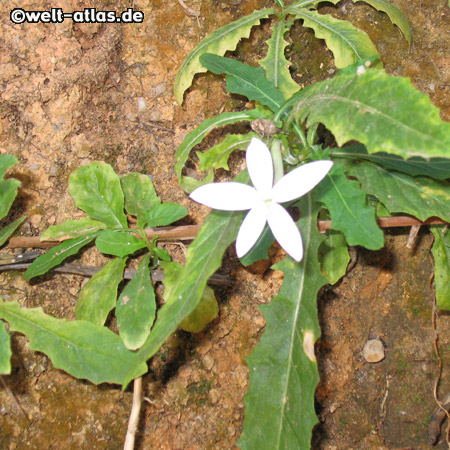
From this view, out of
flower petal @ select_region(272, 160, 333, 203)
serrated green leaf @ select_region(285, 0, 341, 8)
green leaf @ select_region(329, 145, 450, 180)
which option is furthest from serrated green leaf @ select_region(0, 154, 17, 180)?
serrated green leaf @ select_region(285, 0, 341, 8)

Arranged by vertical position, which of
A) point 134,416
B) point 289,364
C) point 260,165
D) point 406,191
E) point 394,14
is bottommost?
point 134,416

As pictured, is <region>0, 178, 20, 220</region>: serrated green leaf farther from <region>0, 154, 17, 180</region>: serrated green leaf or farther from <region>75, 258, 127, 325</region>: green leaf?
<region>75, 258, 127, 325</region>: green leaf

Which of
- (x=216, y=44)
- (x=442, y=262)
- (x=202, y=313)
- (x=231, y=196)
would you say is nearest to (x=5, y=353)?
(x=202, y=313)

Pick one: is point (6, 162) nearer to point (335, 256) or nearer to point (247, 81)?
point (247, 81)

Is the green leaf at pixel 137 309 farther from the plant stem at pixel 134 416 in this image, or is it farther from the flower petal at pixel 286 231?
the flower petal at pixel 286 231

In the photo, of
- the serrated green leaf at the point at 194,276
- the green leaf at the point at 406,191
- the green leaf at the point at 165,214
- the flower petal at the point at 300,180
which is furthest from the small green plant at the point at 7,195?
the green leaf at the point at 406,191

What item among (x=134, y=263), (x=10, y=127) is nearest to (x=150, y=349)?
(x=134, y=263)
